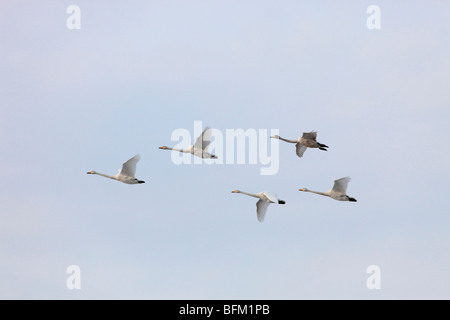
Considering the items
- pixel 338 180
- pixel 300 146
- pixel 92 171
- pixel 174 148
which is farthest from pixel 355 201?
pixel 92 171

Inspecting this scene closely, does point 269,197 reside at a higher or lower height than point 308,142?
lower

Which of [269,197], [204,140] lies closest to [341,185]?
[269,197]

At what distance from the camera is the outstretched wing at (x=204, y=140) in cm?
6650

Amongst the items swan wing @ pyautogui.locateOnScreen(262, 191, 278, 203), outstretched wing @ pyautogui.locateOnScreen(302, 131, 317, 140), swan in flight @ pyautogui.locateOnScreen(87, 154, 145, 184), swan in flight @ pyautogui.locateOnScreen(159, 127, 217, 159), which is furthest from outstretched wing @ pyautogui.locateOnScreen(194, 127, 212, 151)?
outstretched wing @ pyautogui.locateOnScreen(302, 131, 317, 140)

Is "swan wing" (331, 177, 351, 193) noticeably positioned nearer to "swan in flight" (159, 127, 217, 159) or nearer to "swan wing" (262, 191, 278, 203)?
"swan wing" (262, 191, 278, 203)

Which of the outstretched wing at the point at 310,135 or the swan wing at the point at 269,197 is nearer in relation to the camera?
the swan wing at the point at 269,197

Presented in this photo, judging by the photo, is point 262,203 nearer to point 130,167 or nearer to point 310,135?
point 310,135

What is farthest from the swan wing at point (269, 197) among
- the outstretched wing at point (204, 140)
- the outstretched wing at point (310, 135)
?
the outstretched wing at point (310, 135)

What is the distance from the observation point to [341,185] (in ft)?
221

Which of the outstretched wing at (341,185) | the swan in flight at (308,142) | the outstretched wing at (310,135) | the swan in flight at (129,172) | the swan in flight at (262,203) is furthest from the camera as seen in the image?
the swan in flight at (308,142)

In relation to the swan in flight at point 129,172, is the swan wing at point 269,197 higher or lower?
lower

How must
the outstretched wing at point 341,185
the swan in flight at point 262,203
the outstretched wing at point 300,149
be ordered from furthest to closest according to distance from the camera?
1. the outstretched wing at point 300,149
2. the swan in flight at point 262,203
3. the outstretched wing at point 341,185

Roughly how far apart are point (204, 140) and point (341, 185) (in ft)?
30.4

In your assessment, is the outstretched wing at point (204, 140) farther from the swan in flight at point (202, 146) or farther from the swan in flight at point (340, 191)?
the swan in flight at point (340, 191)
